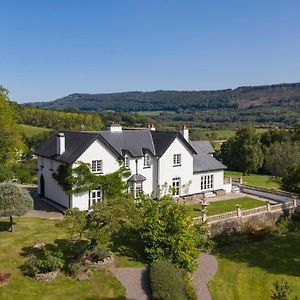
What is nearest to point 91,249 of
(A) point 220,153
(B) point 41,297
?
(B) point 41,297

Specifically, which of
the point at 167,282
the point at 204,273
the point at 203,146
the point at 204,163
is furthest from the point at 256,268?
the point at 203,146

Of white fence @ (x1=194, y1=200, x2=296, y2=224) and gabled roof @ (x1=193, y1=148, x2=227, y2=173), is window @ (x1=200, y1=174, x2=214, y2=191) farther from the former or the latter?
white fence @ (x1=194, y1=200, x2=296, y2=224)

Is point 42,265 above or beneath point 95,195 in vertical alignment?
beneath

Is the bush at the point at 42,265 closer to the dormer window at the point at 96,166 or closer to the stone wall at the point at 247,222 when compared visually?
the dormer window at the point at 96,166

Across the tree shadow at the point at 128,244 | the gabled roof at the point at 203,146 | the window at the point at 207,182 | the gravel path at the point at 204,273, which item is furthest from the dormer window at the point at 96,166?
the gabled roof at the point at 203,146

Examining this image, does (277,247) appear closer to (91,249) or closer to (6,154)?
→ (91,249)

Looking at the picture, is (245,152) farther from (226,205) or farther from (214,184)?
(226,205)

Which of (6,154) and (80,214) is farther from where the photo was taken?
(6,154)

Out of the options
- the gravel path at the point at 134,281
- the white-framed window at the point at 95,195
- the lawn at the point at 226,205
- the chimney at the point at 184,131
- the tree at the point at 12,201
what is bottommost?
the gravel path at the point at 134,281
